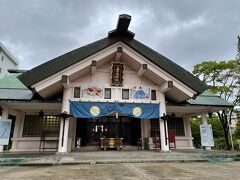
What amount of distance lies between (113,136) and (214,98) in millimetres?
7456

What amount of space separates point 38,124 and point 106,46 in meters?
6.87

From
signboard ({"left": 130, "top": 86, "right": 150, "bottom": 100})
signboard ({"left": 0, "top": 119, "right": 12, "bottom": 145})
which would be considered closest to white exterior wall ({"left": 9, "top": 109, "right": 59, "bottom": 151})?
signboard ({"left": 0, "top": 119, "right": 12, "bottom": 145})

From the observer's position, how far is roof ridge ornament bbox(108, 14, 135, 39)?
31.2ft

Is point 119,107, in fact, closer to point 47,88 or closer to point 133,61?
point 133,61

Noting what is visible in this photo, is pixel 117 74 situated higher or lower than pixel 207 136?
higher

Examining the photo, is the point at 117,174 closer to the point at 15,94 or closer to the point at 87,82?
the point at 87,82

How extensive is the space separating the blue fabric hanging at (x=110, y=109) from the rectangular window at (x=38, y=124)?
325cm

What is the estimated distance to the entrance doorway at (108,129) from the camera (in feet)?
39.6

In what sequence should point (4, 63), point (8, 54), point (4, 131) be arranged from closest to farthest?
point (4, 131) < point (4, 63) < point (8, 54)

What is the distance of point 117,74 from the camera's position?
10.6 m

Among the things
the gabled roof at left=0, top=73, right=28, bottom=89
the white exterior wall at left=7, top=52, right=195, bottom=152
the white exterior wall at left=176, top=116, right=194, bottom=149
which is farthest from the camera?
the white exterior wall at left=176, top=116, right=194, bottom=149

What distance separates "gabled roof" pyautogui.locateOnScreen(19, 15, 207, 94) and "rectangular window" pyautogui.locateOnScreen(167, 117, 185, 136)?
161 inches

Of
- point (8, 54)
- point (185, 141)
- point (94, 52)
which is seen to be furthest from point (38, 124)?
point (8, 54)

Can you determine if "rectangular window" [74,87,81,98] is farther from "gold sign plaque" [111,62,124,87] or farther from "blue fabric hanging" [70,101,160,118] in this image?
"gold sign plaque" [111,62,124,87]
